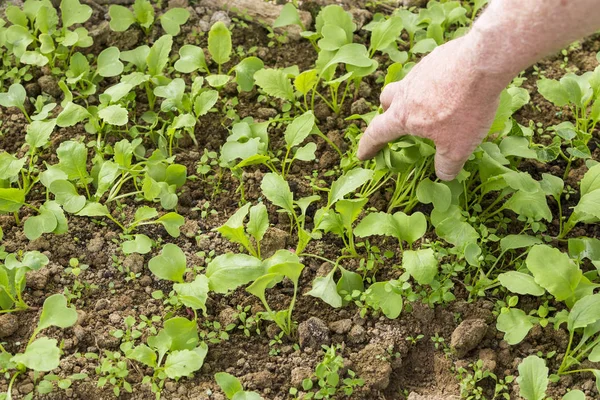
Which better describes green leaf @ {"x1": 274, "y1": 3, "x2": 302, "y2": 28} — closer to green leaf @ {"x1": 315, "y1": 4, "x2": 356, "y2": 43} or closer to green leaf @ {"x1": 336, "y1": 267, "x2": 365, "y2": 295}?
green leaf @ {"x1": 315, "y1": 4, "x2": 356, "y2": 43}

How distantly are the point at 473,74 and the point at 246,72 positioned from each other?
109cm

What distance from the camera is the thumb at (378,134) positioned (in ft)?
7.44

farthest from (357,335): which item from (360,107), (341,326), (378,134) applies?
(360,107)

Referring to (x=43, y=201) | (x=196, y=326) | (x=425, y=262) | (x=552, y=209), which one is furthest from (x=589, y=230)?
(x=43, y=201)

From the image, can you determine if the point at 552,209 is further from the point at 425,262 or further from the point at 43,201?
the point at 43,201

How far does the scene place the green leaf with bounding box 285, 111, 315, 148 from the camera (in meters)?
2.57

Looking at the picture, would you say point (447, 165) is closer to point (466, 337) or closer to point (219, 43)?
point (466, 337)

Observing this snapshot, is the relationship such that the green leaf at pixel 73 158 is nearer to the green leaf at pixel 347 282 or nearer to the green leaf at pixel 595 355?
the green leaf at pixel 347 282

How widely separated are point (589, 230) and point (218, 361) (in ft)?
4.32

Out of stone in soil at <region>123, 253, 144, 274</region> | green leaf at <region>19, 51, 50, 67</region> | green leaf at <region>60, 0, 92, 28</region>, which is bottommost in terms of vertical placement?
stone in soil at <region>123, 253, 144, 274</region>

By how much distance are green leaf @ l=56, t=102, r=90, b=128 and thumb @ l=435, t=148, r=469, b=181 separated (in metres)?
1.22

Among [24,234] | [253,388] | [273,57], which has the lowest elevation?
[253,388]

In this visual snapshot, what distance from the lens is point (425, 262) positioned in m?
2.25

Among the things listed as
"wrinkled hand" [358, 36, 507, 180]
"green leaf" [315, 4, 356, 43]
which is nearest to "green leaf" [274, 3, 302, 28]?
"green leaf" [315, 4, 356, 43]
